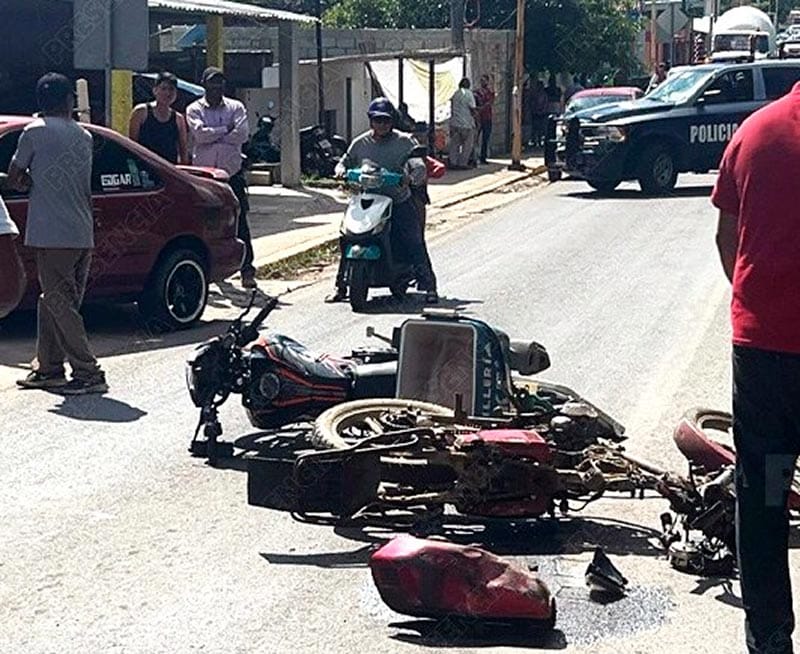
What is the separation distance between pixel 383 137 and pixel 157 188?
7.21 ft

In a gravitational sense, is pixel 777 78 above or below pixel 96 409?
above

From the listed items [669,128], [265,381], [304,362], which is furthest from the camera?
[669,128]

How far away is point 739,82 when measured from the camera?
25.7 m

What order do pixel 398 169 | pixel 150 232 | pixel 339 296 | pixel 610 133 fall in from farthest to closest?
1. pixel 610 133
2. pixel 339 296
3. pixel 398 169
4. pixel 150 232

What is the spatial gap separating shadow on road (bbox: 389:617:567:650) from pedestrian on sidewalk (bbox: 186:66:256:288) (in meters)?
9.07

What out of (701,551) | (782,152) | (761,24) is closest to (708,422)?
(701,551)

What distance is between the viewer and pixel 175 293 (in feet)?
40.9

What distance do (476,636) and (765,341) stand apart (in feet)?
5.20

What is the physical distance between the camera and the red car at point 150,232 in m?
11.9

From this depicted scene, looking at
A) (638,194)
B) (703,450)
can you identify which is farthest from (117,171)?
(638,194)

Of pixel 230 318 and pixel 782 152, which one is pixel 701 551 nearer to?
pixel 782 152

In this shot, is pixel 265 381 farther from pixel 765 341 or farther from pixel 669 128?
pixel 669 128

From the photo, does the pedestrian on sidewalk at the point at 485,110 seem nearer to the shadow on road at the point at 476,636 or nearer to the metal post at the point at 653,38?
the metal post at the point at 653,38

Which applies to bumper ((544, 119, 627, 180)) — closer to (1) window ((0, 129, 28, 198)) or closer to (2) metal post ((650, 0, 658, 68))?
(1) window ((0, 129, 28, 198))
